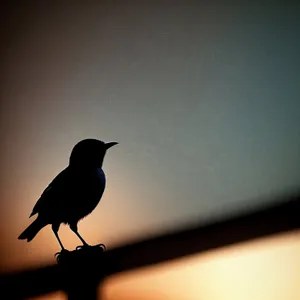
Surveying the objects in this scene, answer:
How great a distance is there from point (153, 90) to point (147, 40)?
16 centimetres

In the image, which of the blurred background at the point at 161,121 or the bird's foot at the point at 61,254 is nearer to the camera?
the blurred background at the point at 161,121

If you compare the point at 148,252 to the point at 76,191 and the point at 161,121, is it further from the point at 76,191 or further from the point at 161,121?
the point at 161,121

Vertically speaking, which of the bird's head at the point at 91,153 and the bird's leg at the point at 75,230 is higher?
the bird's head at the point at 91,153

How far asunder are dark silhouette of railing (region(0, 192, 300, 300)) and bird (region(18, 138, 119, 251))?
3.1 inches

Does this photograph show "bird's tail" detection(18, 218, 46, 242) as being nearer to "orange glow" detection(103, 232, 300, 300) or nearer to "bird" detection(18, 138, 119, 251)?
"bird" detection(18, 138, 119, 251)

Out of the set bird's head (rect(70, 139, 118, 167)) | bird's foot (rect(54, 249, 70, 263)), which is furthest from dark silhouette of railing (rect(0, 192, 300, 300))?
bird's head (rect(70, 139, 118, 167))

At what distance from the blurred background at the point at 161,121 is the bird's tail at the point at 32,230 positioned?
25 millimetres

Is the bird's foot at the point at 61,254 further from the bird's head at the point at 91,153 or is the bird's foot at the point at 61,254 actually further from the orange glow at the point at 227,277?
the bird's head at the point at 91,153

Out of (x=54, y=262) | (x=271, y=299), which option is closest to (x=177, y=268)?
(x=271, y=299)

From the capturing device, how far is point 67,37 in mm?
1350

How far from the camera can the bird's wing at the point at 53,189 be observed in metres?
1.27

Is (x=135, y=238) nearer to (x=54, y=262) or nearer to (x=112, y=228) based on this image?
(x=112, y=228)

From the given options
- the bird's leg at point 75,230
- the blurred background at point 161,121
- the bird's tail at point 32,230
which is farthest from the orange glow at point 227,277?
the bird's tail at point 32,230

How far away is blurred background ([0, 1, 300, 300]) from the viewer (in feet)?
3.76
